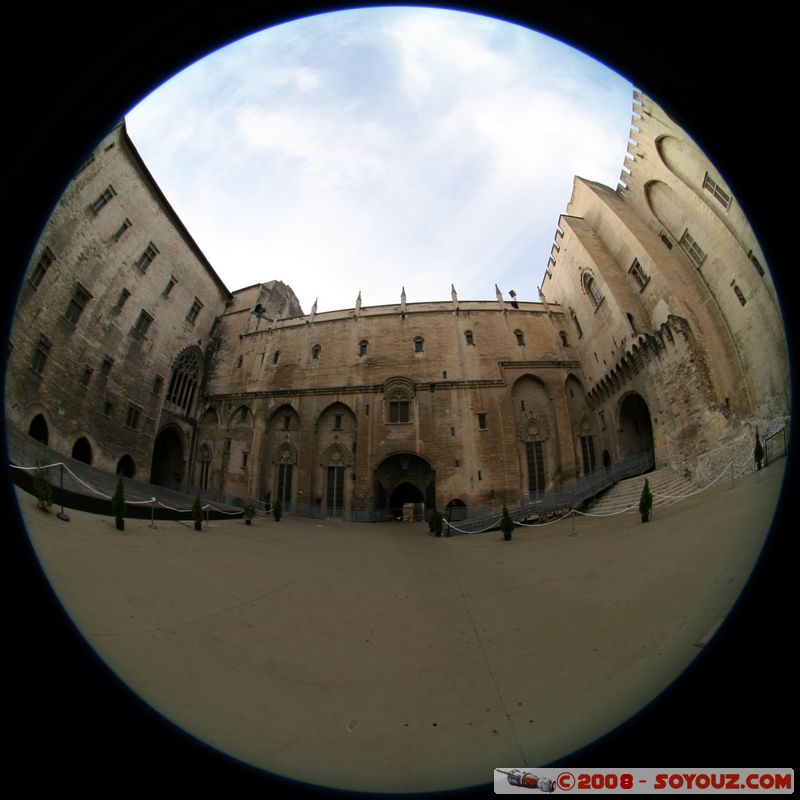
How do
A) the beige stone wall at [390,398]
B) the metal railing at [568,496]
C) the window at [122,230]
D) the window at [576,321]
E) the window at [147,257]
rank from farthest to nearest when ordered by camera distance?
the window at [576,321]
the beige stone wall at [390,398]
the metal railing at [568,496]
the window at [147,257]
the window at [122,230]

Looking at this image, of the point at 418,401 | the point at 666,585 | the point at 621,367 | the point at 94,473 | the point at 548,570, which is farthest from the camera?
the point at 418,401

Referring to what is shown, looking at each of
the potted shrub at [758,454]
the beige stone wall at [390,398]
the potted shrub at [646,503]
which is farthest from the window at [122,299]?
the potted shrub at [646,503]

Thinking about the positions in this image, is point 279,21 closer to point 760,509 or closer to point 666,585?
point 760,509

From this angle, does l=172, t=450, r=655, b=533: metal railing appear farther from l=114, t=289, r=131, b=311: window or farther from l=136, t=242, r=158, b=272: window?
l=136, t=242, r=158, b=272: window

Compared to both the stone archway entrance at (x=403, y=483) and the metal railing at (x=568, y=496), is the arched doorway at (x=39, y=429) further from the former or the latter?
the metal railing at (x=568, y=496)

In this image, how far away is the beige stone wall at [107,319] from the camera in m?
1.59

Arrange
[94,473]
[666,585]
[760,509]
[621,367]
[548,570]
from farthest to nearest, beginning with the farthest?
[621,367], [548,570], [94,473], [666,585], [760,509]

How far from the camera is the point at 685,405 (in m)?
2.69

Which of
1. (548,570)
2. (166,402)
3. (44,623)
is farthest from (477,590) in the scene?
(166,402)

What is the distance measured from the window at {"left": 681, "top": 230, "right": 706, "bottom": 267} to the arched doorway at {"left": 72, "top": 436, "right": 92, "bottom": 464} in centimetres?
362

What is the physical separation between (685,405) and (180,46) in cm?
346

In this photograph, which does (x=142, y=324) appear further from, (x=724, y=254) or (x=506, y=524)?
(x=724, y=254)

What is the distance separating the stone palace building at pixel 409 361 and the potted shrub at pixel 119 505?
Result: 15cm

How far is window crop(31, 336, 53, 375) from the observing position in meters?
1.65
